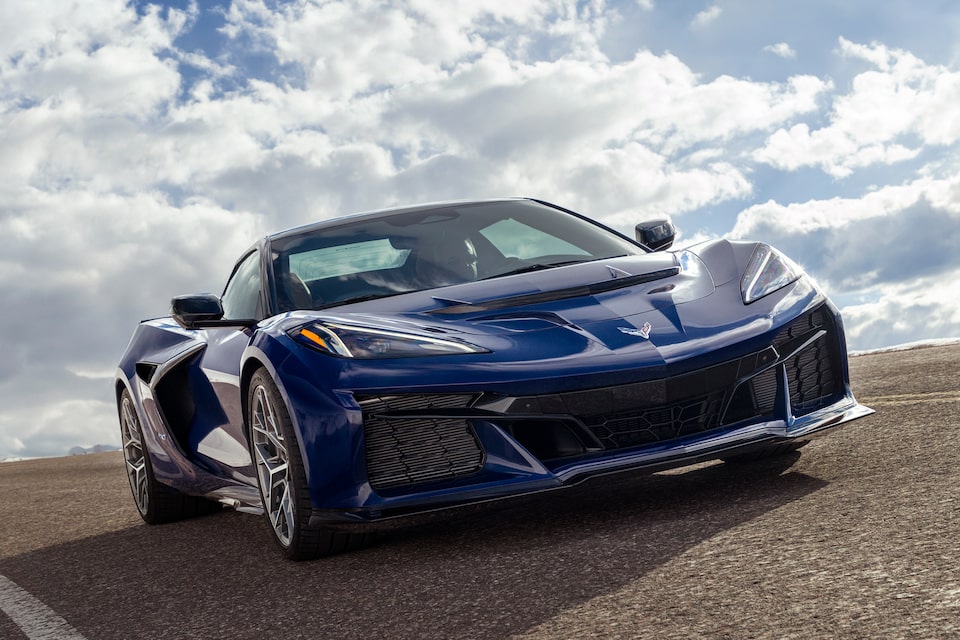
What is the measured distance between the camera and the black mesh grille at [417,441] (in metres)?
3.70

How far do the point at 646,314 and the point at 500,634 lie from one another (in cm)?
157

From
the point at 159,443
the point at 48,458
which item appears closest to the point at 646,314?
the point at 159,443

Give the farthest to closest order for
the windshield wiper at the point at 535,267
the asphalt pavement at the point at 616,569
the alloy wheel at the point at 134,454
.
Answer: the alloy wheel at the point at 134,454 < the windshield wiper at the point at 535,267 < the asphalt pavement at the point at 616,569

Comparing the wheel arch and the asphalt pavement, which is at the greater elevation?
the wheel arch

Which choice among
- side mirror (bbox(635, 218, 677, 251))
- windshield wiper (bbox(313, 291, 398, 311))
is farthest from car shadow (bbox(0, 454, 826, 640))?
side mirror (bbox(635, 218, 677, 251))

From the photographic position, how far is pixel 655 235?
17.5ft

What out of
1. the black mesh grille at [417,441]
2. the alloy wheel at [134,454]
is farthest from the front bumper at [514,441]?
the alloy wheel at [134,454]

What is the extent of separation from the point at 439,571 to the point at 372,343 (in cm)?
78

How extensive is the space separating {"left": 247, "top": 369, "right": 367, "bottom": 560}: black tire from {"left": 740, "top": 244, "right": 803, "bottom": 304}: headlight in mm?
1635

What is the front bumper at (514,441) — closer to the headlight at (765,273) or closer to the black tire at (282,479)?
the black tire at (282,479)

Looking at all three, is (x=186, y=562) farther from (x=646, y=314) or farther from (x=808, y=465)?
(x=808, y=465)

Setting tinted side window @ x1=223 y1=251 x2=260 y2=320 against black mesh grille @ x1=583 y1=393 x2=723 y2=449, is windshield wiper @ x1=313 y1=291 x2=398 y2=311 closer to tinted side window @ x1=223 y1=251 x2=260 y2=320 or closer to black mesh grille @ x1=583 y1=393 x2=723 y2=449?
tinted side window @ x1=223 y1=251 x2=260 y2=320

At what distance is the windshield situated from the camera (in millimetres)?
4730

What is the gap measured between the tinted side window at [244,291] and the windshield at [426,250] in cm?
19
